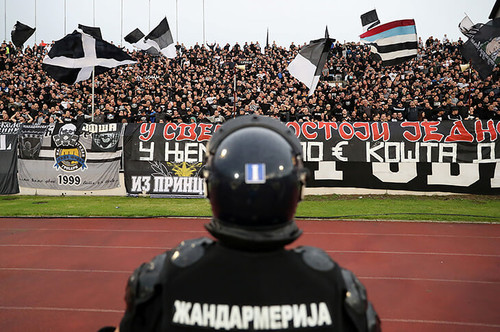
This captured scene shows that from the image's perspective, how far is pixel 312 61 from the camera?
11.4m

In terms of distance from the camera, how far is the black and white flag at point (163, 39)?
16.7 metres

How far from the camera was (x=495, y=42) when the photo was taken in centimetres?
1145

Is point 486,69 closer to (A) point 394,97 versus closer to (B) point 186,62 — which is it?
(A) point 394,97

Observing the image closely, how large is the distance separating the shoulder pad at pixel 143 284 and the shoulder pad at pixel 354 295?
637mm

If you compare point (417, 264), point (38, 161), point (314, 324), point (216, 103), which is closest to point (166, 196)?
point (38, 161)

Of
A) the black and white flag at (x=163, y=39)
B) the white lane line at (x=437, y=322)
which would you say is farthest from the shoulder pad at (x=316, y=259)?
the black and white flag at (x=163, y=39)

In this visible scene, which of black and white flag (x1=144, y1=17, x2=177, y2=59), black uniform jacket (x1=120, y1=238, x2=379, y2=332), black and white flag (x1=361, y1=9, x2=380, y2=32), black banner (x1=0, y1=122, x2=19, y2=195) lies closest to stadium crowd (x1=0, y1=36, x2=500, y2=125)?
black and white flag (x1=144, y1=17, x2=177, y2=59)

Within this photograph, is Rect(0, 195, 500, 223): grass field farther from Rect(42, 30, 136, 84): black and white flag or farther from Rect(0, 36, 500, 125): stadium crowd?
Rect(42, 30, 136, 84): black and white flag

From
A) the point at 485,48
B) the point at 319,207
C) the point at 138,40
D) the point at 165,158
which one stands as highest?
the point at 138,40

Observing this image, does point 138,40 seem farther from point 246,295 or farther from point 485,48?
point 246,295

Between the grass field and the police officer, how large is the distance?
8074mm

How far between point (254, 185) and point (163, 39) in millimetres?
16947

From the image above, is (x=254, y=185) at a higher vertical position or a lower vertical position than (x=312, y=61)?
lower

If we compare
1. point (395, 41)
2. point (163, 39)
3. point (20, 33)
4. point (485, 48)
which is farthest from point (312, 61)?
point (20, 33)
